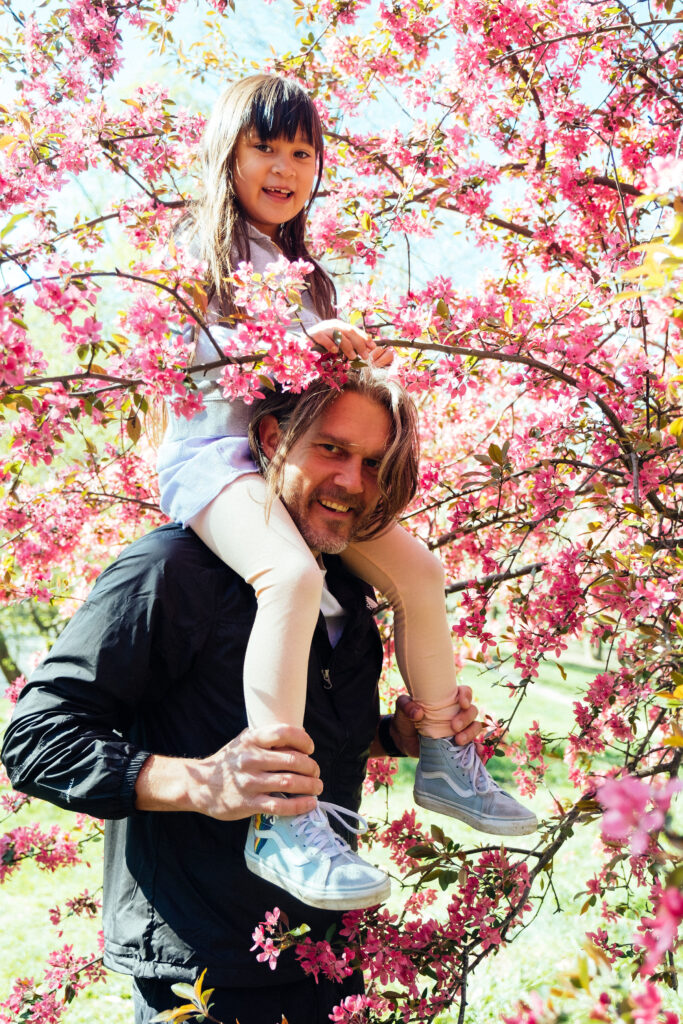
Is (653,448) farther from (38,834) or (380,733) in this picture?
(38,834)

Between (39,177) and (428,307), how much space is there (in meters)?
1.28

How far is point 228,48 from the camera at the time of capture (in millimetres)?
3838

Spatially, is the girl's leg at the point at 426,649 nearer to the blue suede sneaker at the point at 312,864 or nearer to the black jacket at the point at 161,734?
the black jacket at the point at 161,734

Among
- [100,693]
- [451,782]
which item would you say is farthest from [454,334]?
[100,693]

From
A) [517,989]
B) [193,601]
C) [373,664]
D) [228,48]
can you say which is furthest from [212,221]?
[517,989]

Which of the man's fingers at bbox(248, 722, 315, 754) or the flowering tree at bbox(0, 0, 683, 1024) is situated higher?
the flowering tree at bbox(0, 0, 683, 1024)

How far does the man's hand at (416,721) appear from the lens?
2098 millimetres

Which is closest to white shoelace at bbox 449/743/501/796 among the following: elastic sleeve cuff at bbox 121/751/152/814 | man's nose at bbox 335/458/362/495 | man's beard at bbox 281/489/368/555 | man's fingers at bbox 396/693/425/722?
man's fingers at bbox 396/693/425/722

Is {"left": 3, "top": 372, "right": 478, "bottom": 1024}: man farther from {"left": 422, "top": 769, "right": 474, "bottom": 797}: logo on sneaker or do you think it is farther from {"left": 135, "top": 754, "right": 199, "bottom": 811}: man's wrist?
{"left": 422, "top": 769, "right": 474, "bottom": 797}: logo on sneaker

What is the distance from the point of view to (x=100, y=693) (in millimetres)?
1750

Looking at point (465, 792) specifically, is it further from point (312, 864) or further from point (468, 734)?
point (312, 864)

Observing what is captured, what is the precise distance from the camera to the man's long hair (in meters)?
1.98

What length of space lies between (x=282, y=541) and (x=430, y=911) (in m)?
3.44

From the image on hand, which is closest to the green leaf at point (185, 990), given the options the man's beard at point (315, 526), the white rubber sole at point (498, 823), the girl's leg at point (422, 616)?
the white rubber sole at point (498, 823)
